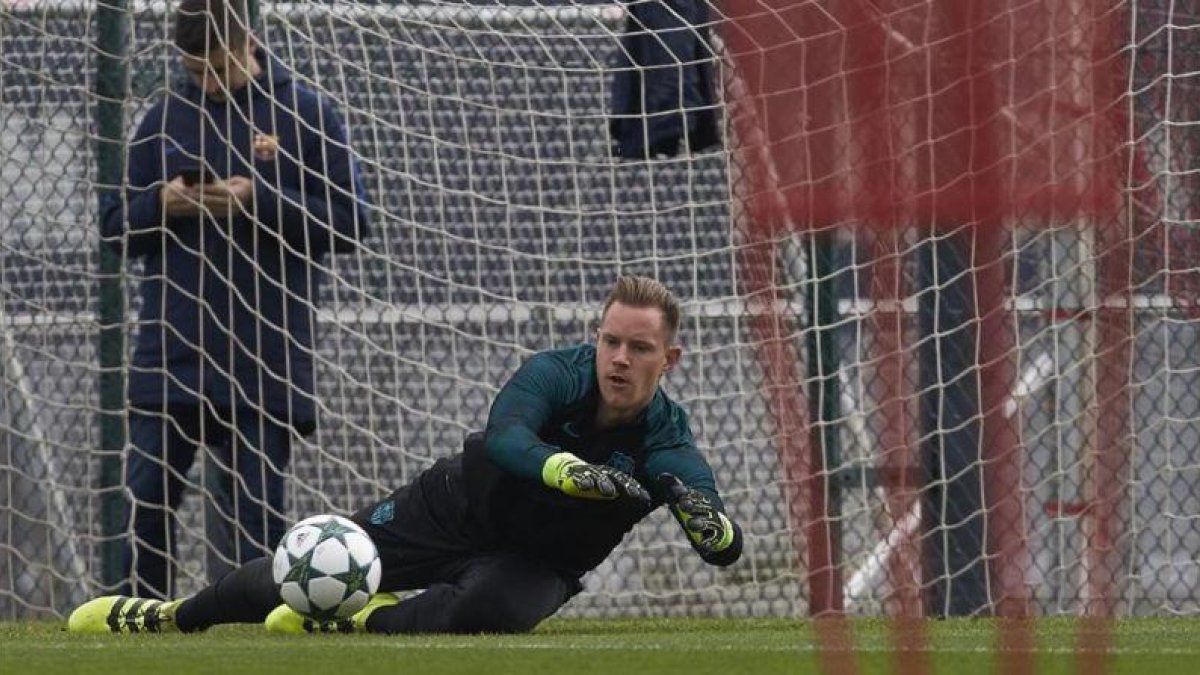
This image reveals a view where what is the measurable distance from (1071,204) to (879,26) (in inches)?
29.2

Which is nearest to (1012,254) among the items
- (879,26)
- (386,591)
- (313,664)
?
(386,591)

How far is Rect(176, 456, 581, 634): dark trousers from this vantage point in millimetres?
8133

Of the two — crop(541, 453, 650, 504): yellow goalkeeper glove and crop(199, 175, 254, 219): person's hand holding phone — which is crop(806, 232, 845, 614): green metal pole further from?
crop(541, 453, 650, 504): yellow goalkeeper glove

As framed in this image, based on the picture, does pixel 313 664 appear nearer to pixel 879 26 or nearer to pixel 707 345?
pixel 879 26

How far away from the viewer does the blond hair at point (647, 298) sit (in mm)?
7812

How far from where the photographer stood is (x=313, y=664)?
6.71 meters

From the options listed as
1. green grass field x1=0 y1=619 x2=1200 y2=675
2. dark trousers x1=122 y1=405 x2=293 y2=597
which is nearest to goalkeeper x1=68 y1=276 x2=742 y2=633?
green grass field x1=0 y1=619 x2=1200 y2=675

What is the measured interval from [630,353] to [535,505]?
65 centimetres

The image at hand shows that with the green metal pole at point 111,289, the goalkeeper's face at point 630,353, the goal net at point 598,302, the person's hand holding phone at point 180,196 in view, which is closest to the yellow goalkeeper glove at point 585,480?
the goalkeeper's face at point 630,353

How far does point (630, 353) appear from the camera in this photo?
7809 millimetres

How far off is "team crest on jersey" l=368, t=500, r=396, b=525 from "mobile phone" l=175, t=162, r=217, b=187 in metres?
1.71

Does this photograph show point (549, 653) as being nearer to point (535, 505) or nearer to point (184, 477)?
point (535, 505)

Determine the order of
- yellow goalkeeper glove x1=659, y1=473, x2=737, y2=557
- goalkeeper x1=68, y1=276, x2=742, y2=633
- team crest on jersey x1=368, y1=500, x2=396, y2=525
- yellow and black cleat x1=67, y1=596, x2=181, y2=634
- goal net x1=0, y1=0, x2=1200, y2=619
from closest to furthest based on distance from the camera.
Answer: yellow goalkeeper glove x1=659, y1=473, x2=737, y2=557 < goalkeeper x1=68, y1=276, x2=742, y2=633 < yellow and black cleat x1=67, y1=596, x2=181, y2=634 < team crest on jersey x1=368, y1=500, x2=396, y2=525 < goal net x1=0, y1=0, x2=1200, y2=619

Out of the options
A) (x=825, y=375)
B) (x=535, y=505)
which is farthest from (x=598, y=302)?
(x=535, y=505)
